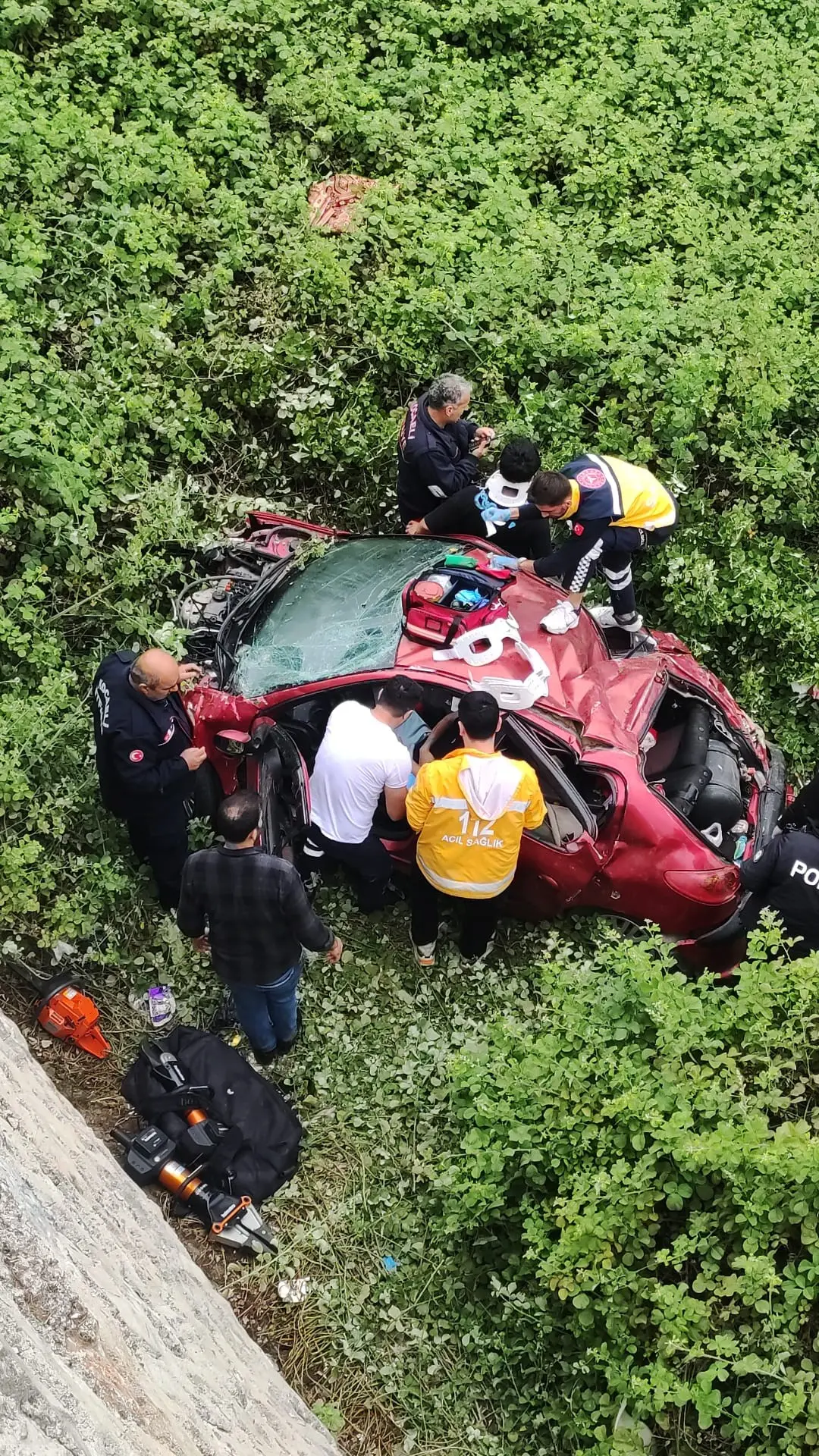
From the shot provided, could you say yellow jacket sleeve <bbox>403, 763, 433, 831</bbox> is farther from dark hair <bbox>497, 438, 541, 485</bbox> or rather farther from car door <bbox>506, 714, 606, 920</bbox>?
dark hair <bbox>497, 438, 541, 485</bbox>

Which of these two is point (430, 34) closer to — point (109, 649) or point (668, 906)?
point (109, 649)

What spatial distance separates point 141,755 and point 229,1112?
70.7 inches

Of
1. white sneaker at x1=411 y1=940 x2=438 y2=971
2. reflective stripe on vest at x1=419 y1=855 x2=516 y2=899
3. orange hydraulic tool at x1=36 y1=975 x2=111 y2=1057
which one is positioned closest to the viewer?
reflective stripe on vest at x1=419 y1=855 x2=516 y2=899

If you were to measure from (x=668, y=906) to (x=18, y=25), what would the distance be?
303 inches

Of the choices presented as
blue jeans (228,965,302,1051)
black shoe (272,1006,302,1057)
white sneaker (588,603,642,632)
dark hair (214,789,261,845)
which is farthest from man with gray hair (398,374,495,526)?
black shoe (272,1006,302,1057)

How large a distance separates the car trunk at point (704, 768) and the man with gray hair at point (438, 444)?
6.39 feet

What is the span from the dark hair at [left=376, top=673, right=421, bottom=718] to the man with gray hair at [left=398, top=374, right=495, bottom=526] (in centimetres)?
218

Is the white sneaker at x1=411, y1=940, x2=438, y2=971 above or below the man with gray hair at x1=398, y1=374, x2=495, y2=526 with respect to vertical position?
below

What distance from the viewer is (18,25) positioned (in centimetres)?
820

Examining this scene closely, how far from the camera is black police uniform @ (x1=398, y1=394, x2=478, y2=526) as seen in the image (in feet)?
23.3

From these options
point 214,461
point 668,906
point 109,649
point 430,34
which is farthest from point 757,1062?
point 430,34

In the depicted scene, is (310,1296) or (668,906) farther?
(668,906)

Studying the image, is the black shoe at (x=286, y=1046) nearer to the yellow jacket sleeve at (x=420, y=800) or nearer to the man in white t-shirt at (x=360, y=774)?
the man in white t-shirt at (x=360, y=774)

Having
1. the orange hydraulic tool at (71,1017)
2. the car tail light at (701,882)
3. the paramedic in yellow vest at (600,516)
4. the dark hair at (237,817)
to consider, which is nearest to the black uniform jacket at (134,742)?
the dark hair at (237,817)
